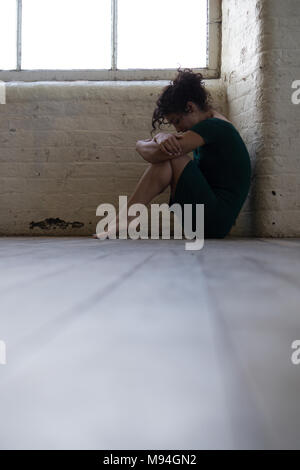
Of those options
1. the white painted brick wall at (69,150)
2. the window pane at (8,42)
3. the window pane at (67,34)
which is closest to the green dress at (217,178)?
the white painted brick wall at (69,150)

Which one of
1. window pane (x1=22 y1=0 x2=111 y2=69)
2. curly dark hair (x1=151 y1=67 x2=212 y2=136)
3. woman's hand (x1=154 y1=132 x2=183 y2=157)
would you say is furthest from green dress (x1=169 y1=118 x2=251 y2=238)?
window pane (x1=22 y1=0 x2=111 y2=69)

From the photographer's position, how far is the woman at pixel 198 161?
2.12 m

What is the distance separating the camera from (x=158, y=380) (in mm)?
356

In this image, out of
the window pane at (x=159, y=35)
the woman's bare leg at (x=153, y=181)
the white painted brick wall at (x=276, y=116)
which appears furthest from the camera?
the window pane at (x=159, y=35)

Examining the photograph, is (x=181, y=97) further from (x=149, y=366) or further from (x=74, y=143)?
(x=149, y=366)

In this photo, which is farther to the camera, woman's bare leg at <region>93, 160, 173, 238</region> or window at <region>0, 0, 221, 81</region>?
window at <region>0, 0, 221, 81</region>

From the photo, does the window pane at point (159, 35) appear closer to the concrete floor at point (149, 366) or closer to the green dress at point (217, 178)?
the green dress at point (217, 178)

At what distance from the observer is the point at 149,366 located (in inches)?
15.3

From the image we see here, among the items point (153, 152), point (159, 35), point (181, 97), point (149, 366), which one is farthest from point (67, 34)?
point (149, 366)

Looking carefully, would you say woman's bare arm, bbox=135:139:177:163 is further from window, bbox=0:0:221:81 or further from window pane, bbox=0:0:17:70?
window pane, bbox=0:0:17:70

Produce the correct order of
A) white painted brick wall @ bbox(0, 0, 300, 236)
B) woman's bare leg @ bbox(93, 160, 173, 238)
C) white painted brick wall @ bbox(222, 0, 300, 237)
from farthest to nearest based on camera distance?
white painted brick wall @ bbox(0, 0, 300, 236) → white painted brick wall @ bbox(222, 0, 300, 237) → woman's bare leg @ bbox(93, 160, 173, 238)

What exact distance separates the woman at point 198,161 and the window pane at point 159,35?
2.62ft

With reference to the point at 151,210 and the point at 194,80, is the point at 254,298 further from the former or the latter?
the point at 151,210

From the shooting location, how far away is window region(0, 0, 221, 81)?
298 centimetres
